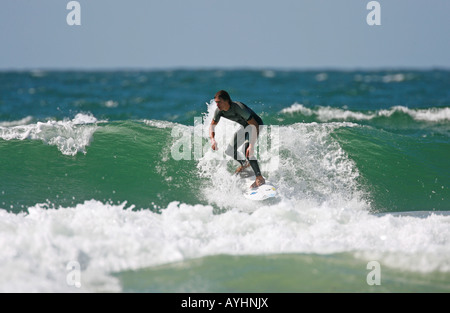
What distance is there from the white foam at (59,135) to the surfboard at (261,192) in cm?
387

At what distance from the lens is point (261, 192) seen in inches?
328

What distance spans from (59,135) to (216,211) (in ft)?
14.3

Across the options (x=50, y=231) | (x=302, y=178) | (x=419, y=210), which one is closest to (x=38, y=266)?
(x=50, y=231)

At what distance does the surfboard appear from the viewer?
825 cm

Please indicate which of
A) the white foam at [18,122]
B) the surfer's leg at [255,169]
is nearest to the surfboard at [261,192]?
the surfer's leg at [255,169]

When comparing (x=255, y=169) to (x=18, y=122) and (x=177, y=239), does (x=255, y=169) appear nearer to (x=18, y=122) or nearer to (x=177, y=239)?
(x=177, y=239)

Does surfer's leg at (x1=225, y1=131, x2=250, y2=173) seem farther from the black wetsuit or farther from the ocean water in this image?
the ocean water

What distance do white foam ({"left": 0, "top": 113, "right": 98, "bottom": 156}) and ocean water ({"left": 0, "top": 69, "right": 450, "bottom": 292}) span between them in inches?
1.1

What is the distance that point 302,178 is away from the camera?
365 inches

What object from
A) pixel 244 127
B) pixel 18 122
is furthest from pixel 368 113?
pixel 18 122

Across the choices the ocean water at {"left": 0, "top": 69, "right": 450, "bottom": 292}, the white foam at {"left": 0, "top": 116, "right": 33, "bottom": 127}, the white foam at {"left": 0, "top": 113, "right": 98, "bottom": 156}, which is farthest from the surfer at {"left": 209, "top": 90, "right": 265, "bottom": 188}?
the white foam at {"left": 0, "top": 116, "right": 33, "bottom": 127}

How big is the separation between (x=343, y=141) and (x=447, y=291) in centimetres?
602

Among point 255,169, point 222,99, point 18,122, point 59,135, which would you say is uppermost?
point 18,122
